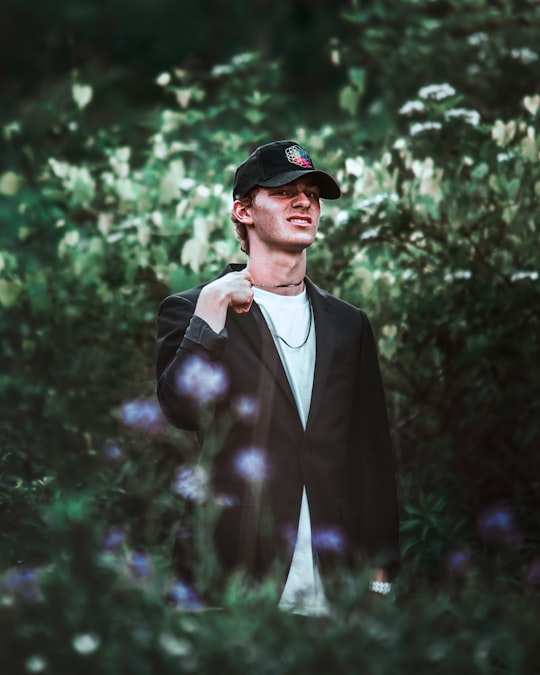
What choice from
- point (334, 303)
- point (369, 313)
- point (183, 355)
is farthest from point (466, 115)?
point (183, 355)

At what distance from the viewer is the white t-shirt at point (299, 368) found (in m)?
2.95

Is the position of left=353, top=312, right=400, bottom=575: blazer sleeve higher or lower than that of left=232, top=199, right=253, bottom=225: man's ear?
lower

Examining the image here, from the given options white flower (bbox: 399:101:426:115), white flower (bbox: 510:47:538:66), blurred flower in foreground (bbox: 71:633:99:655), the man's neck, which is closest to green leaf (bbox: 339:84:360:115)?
white flower (bbox: 399:101:426:115)

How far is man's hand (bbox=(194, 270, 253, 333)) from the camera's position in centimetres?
300

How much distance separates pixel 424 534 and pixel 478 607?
2.82 m

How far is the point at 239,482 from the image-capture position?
119 inches

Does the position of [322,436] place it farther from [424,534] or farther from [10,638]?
[424,534]

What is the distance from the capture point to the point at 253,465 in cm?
297

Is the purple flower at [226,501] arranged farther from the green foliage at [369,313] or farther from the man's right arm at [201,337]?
the green foliage at [369,313]

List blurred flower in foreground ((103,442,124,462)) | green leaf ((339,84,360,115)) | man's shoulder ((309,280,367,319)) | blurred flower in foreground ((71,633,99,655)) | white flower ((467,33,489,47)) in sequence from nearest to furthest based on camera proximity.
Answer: blurred flower in foreground ((71,633,99,655)) → man's shoulder ((309,280,367,319)) → blurred flower in foreground ((103,442,124,462)) → green leaf ((339,84,360,115)) → white flower ((467,33,489,47))

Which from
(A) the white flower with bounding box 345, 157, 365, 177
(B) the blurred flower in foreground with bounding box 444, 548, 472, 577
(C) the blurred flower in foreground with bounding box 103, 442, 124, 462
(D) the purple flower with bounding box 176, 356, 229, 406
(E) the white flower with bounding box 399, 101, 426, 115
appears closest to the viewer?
(D) the purple flower with bounding box 176, 356, 229, 406

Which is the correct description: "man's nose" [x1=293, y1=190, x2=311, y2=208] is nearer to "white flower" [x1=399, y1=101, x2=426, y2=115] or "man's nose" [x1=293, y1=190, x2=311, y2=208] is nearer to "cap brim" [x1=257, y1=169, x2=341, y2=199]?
"cap brim" [x1=257, y1=169, x2=341, y2=199]

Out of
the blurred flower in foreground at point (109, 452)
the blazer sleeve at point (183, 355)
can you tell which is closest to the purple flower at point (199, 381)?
the blazer sleeve at point (183, 355)

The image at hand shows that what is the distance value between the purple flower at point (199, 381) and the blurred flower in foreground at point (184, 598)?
0.46 meters
